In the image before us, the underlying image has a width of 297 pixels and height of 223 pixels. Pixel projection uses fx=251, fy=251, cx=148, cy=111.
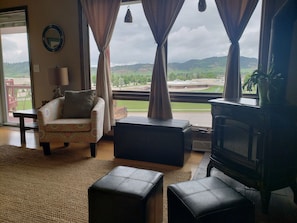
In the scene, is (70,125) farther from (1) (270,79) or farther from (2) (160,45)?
(1) (270,79)

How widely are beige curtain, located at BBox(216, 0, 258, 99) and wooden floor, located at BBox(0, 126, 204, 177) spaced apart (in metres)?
0.95

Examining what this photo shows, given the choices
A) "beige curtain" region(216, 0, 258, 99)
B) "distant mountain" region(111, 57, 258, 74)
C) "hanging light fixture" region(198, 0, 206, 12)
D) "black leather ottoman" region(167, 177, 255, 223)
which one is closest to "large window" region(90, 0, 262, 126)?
"distant mountain" region(111, 57, 258, 74)

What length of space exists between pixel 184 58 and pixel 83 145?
6.67 ft

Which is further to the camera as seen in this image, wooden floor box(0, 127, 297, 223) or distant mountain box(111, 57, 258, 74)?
distant mountain box(111, 57, 258, 74)

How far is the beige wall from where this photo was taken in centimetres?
413

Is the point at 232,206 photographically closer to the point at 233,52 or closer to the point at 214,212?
the point at 214,212

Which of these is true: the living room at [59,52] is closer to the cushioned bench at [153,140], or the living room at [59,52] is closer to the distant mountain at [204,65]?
the distant mountain at [204,65]

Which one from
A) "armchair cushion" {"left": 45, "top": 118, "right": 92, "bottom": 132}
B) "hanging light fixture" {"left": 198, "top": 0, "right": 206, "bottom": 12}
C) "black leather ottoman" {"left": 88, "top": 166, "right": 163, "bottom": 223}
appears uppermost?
"hanging light fixture" {"left": 198, "top": 0, "right": 206, "bottom": 12}

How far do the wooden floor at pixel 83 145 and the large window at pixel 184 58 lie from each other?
0.64 m

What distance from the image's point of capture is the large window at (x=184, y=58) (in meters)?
3.45

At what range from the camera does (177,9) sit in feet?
11.2

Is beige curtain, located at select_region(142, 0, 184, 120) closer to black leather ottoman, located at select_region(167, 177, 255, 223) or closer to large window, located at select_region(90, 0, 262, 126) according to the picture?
large window, located at select_region(90, 0, 262, 126)

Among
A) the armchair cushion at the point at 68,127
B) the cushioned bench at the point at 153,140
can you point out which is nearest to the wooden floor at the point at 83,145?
the cushioned bench at the point at 153,140

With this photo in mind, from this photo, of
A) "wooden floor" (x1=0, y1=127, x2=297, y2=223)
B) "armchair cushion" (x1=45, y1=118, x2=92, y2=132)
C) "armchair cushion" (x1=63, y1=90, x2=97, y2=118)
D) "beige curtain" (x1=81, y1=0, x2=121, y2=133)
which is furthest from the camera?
"beige curtain" (x1=81, y1=0, x2=121, y2=133)
